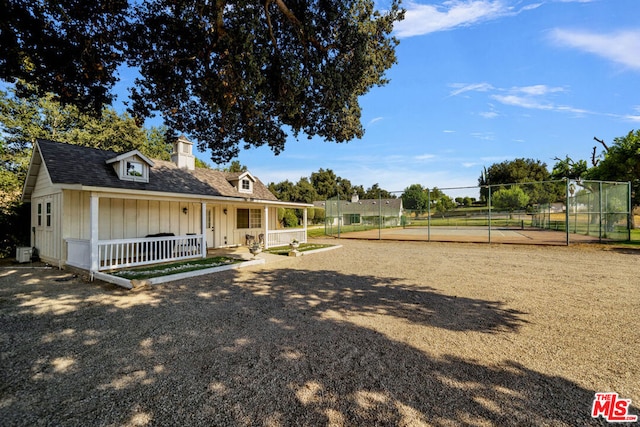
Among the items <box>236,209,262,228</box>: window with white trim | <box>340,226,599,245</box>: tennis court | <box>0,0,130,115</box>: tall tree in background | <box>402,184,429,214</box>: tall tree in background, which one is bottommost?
<box>340,226,599,245</box>: tennis court

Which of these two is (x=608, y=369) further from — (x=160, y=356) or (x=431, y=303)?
(x=160, y=356)

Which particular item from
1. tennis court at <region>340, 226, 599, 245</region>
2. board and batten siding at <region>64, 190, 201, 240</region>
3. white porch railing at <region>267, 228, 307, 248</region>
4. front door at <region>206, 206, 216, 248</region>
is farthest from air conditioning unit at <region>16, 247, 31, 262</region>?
tennis court at <region>340, 226, 599, 245</region>

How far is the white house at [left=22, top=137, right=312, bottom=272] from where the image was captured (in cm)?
865

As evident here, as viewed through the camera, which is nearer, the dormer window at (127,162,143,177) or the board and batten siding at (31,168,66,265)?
the board and batten siding at (31,168,66,265)

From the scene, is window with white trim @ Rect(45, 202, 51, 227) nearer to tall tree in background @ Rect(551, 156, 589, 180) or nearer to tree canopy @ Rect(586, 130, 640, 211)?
tree canopy @ Rect(586, 130, 640, 211)

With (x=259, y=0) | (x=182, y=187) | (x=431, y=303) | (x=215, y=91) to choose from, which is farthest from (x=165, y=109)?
(x=431, y=303)

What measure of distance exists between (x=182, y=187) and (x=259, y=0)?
9075 millimetres

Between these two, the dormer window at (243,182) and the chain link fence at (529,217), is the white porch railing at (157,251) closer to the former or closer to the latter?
→ the dormer window at (243,182)

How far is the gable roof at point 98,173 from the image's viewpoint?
9422 millimetres

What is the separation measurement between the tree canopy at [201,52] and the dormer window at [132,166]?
3257 millimetres

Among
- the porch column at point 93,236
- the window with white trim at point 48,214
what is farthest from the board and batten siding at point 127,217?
the porch column at point 93,236

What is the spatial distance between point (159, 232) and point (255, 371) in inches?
406

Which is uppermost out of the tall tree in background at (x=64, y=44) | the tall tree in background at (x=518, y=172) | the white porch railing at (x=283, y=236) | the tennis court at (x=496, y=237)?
the tall tree in background at (x=518, y=172)

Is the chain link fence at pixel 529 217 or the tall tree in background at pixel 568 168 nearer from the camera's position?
the chain link fence at pixel 529 217
